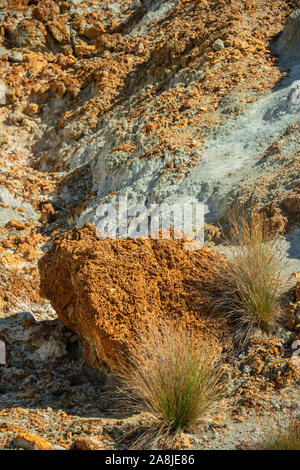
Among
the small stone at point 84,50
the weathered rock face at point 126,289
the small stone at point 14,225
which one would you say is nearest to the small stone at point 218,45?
the small stone at point 84,50

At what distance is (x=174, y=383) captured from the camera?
378cm

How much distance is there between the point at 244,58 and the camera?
1083cm

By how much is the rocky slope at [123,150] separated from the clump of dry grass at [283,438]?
0.18 m

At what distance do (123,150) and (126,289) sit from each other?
5.73 meters

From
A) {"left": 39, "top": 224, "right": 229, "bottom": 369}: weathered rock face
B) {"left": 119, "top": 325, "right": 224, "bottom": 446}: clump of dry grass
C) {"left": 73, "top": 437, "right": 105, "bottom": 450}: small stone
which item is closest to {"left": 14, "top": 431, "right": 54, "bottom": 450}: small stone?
{"left": 73, "top": 437, "right": 105, "bottom": 450}: small stone

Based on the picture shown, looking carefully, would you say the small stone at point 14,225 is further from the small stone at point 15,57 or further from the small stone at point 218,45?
the small stone at point 15,57

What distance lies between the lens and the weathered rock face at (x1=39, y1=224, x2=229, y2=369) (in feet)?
15.1

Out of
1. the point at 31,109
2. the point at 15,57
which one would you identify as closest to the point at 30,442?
the point at 31,109

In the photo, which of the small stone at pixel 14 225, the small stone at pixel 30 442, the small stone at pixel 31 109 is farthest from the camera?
the small stone at pixel 31 109

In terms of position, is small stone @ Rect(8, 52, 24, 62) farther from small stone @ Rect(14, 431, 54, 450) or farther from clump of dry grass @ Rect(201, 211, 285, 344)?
small stone @ Rect(14, 431, 54, 450)

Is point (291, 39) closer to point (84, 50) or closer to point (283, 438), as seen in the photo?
point (84, 50)

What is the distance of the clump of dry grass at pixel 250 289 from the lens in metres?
4.45

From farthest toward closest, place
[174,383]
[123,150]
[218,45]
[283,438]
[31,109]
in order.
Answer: [31,109], [218,45], [123,150], [174,383], [283,438]
